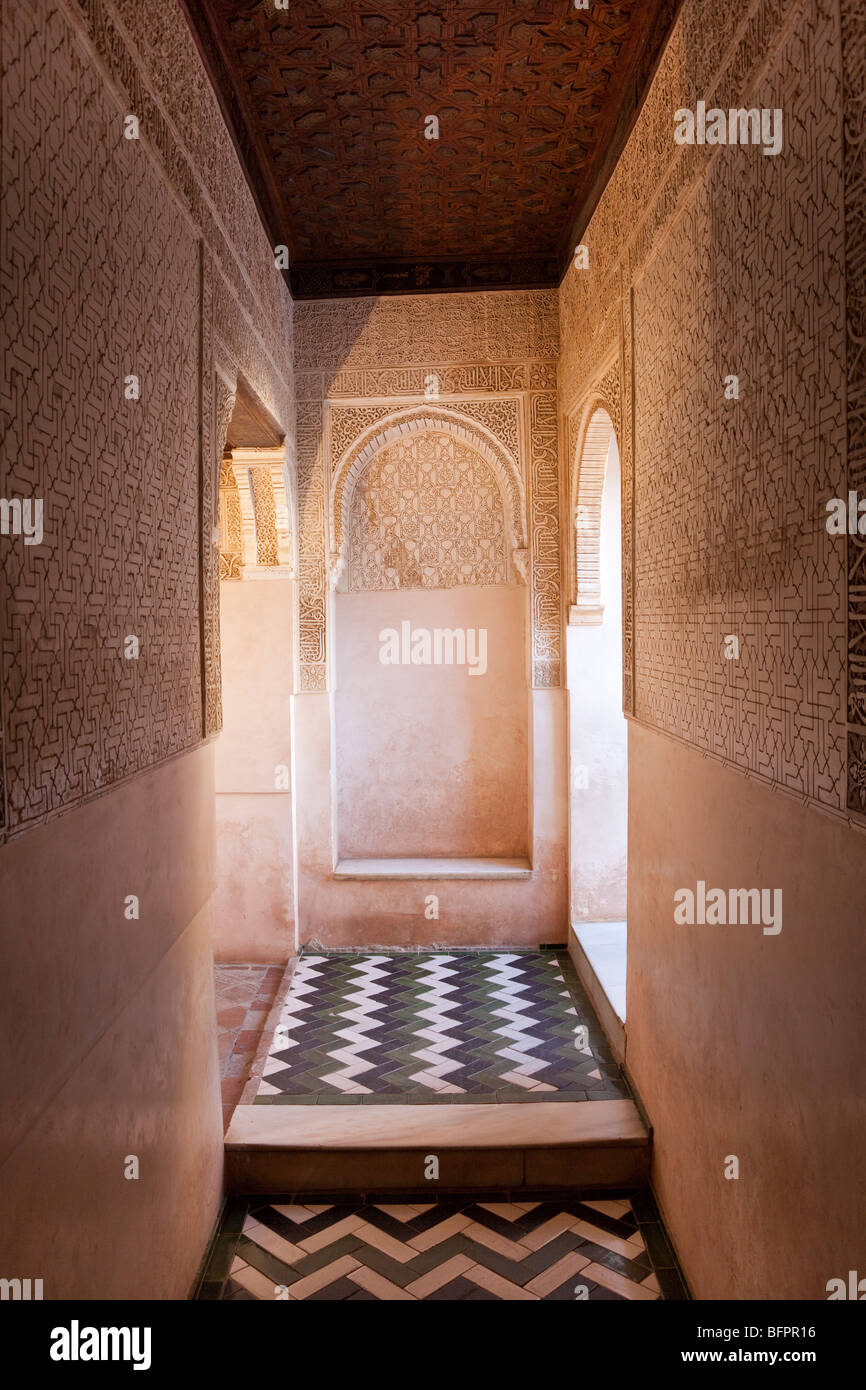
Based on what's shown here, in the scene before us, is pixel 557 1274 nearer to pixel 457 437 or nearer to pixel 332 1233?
pixel 332 1233

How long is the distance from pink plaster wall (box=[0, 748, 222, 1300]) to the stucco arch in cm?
267

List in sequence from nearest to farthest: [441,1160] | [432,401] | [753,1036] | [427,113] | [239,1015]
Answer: [753,1036], [441,1160], [427,113], [239,1015], [432,401]

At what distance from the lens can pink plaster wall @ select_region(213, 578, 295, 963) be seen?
511cm

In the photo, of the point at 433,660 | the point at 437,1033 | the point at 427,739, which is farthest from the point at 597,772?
the point at 437,1033

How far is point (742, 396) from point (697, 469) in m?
0.41

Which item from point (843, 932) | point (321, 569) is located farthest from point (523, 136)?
point (843, 932)

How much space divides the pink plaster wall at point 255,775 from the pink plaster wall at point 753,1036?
2450mm

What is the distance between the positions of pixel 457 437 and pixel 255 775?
7.27 ft

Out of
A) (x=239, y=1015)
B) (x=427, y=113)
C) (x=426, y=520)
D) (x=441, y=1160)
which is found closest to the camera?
(x=441, y=1160)

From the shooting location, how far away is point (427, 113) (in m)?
3.54

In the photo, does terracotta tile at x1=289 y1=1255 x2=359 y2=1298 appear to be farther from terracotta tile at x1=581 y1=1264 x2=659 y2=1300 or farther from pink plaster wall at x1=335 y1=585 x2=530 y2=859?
pink plaster wall at x1=335 y1=585 x2=530 y2=859

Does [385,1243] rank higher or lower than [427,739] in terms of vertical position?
lower

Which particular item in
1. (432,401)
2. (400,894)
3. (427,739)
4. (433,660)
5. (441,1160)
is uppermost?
(432,401)
